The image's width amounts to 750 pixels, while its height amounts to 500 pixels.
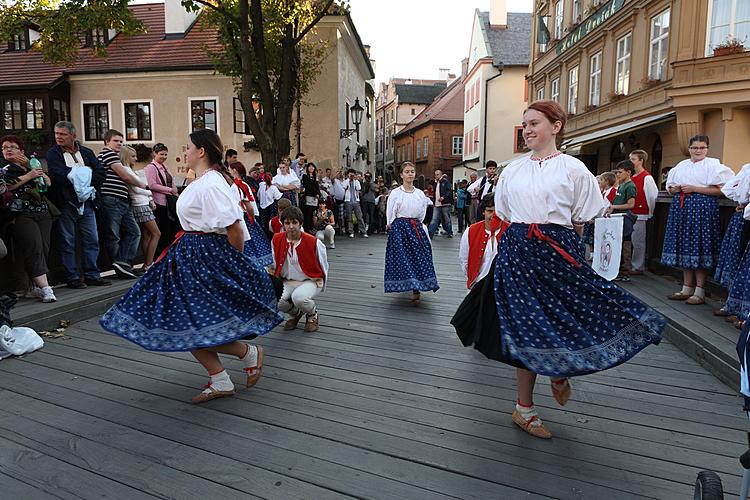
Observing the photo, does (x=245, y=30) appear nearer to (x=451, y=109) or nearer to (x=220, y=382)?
(x=220, y=382)

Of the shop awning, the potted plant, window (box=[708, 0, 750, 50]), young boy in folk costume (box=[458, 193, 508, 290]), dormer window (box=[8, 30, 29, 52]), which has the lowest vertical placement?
young boy in folk costume (box=[458, 193, 508, 290])

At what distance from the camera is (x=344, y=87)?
22.2 metres

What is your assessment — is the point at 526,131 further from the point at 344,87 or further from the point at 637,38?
the point at 344,87

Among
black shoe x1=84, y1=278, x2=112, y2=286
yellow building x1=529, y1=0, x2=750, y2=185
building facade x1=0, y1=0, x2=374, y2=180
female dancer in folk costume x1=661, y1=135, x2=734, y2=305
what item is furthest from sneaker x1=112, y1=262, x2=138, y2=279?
building facade x1=0, y1=0, x2=374, y2=180

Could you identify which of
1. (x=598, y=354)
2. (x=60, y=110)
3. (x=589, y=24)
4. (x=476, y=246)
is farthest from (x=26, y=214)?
(x=60, y=110)

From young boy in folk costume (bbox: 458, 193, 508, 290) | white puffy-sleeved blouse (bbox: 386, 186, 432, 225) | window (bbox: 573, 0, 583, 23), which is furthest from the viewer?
window (bbox: 573, 0, 583, 23)

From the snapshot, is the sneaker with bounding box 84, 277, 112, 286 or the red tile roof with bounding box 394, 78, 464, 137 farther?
the red tile roof with bounding box 394, 78, 464, 137

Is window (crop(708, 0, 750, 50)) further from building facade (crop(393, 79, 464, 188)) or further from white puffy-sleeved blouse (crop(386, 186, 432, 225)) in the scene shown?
building facade (crop(393, 79, 464, 188))

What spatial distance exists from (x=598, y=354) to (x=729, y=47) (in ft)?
42.3

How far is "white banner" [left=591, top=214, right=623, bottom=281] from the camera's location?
470cm

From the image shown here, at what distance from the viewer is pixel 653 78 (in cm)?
1502

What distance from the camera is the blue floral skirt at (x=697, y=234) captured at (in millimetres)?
5676

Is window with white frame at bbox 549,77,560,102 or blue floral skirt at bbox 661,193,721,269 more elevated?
window with white frame at bbox 549,77,560,102

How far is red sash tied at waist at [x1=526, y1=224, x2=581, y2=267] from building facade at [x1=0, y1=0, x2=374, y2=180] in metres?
18.0
